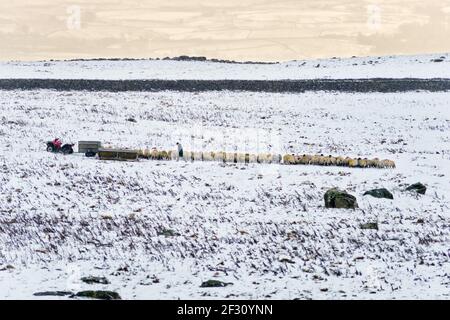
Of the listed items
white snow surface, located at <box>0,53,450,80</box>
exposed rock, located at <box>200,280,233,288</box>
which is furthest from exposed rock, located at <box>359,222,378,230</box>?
white snow surface, located at <box>0,53,450,80</box>

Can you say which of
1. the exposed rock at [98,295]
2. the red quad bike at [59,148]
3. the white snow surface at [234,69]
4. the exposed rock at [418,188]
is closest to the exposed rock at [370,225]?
the exposed rock at [418,188]

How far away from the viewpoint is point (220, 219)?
58.9 feet

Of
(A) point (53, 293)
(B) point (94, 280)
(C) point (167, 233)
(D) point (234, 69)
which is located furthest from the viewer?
(D) point (234, 69)

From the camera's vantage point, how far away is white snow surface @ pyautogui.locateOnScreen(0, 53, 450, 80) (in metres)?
72.3

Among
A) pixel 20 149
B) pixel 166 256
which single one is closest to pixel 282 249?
pixel 166 256

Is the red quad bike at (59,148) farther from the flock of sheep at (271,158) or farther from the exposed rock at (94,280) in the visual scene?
the exposed rock at (94,280)

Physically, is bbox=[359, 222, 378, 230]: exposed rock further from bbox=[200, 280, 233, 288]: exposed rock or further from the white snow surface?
the white snow surface

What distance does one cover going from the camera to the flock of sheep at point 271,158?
88.9 feet

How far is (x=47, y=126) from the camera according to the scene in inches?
1473

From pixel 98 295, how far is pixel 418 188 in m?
13.5

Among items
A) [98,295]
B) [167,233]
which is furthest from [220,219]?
[98,295]

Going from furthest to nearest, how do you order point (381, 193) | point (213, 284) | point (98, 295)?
1. point (381, 193)
2. point (213, 284)
3. point (98, 295)

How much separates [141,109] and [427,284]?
36.7 m

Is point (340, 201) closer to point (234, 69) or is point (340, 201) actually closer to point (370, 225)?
point (370, 225)
